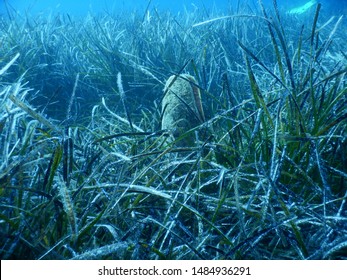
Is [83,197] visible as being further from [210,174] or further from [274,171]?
[274,171]

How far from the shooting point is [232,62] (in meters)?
3.69

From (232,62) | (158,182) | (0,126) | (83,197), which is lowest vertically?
(83,197)

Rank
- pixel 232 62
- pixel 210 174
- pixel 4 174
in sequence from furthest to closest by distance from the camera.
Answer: pixel 232 62, pixel 210 174, pixel 4 174

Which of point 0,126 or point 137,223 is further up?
point 0,126

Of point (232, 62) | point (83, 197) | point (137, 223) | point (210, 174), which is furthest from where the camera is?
point (232, 62)

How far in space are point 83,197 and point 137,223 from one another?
315 mm

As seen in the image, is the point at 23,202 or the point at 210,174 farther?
the point at 210,174

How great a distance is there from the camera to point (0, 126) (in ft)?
4.85
